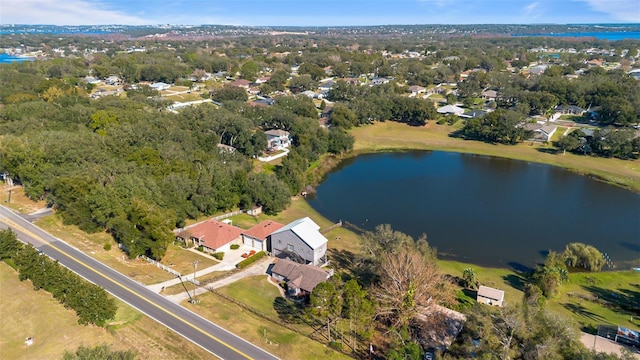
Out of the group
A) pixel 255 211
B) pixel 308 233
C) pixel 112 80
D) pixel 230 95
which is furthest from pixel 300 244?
pixel 112 80

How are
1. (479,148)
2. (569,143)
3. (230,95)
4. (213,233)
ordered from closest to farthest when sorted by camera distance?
(213,233) < (569,143) < (479,148) < (230,95)

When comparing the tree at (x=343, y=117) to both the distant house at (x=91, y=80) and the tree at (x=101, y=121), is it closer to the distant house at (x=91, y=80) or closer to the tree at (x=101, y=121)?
the tree at (x=101, y=121)

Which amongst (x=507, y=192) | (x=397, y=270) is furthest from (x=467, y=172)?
(x=397, y=270)

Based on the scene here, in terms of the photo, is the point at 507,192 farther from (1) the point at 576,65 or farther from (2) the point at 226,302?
(1) the point at 576,65

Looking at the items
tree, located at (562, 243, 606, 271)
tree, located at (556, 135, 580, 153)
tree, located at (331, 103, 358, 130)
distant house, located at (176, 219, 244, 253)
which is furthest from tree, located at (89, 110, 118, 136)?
tree, located at (556, 135, 580, 153)

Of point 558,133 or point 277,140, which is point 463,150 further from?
point 277,140

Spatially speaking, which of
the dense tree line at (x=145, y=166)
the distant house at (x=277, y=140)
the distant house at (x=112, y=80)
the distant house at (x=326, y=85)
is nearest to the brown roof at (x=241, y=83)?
the distant house at (x=326, y=85)
